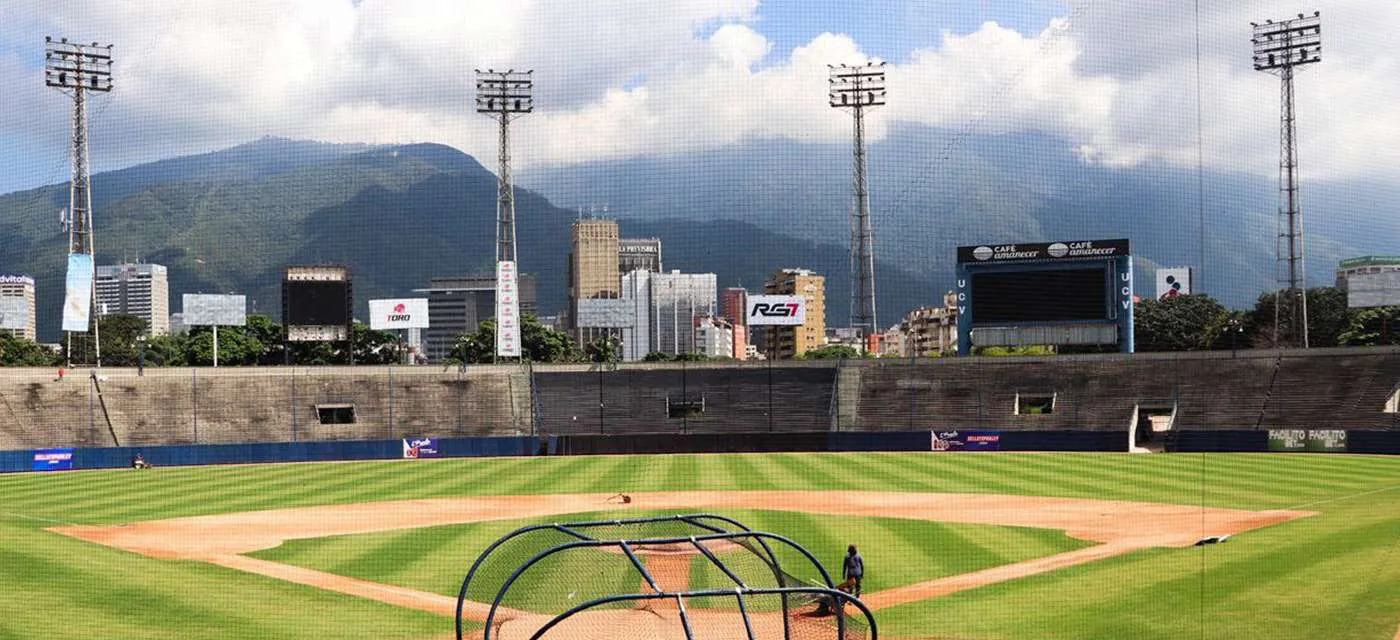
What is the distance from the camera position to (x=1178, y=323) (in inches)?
4045

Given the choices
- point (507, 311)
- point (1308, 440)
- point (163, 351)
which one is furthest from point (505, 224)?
point (163, 351)

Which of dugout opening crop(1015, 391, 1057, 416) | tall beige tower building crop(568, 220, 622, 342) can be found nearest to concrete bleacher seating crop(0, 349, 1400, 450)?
dugout opening crop(1015, 391, 1057, 416)

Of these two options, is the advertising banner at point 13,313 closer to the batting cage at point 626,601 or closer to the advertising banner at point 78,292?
the advertising banner at point 78,292

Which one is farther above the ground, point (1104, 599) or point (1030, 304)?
point (1030, 304)

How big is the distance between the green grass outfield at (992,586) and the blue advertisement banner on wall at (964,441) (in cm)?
Answer: 1402

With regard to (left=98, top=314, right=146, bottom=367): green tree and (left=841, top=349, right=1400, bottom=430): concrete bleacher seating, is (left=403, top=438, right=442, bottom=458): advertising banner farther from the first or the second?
(left=98, top=314, right=146, bottom=367): green tree

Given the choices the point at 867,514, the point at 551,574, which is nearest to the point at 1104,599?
the point at 551,574

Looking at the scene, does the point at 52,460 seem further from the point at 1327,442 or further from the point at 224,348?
the point at 224,348

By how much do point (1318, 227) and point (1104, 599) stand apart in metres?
55.6

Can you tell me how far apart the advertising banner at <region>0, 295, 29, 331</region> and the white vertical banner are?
31418 millimetres

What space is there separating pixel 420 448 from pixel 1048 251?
3695 centimetres

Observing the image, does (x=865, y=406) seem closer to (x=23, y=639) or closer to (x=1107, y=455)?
(x=1107, y=455)

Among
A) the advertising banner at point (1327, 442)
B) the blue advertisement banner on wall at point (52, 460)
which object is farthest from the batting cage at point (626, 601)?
the blue advertisement banner on wall at point (52, 460)

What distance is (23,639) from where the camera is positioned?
16.4m
